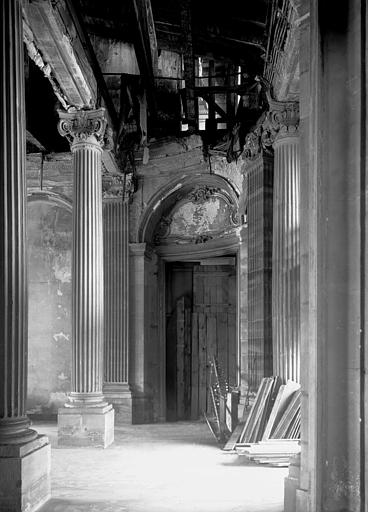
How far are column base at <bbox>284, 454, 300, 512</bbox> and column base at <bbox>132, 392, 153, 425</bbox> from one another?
8612mm

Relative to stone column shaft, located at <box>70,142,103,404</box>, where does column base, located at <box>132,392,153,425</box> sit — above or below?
below

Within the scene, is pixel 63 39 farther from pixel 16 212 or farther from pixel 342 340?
pixel 342 340

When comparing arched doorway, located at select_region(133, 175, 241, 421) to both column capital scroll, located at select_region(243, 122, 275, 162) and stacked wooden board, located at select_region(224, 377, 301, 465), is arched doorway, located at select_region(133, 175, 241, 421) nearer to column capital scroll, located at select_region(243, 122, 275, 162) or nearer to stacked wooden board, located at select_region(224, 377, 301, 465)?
column capital scroll, located at select_region(243, 122, 275, 162)

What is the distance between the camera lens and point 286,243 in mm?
9781

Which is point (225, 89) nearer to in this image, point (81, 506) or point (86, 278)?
point (86, 278)

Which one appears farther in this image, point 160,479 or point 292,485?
point 160,479

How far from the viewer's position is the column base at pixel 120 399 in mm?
13750

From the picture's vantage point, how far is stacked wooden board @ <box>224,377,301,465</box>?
848 cm

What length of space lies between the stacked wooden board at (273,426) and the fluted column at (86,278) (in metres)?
2.41

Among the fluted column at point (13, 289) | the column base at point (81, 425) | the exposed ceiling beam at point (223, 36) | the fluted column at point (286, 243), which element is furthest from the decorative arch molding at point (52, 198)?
the fluted column at point (13, 289)

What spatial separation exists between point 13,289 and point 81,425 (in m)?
A: 4.98

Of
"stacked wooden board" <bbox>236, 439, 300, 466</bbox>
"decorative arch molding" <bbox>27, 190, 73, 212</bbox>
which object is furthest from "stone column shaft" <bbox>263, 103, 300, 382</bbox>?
"decorative arch molding" <bbox>27, 190, 73, 212</bbox>

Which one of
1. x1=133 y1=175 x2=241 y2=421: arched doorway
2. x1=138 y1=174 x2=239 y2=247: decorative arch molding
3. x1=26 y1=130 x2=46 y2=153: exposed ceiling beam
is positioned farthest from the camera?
x1=133 y1=175 x2=241 y2=421: arched doorway

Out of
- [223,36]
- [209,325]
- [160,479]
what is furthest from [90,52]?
[209,325]
